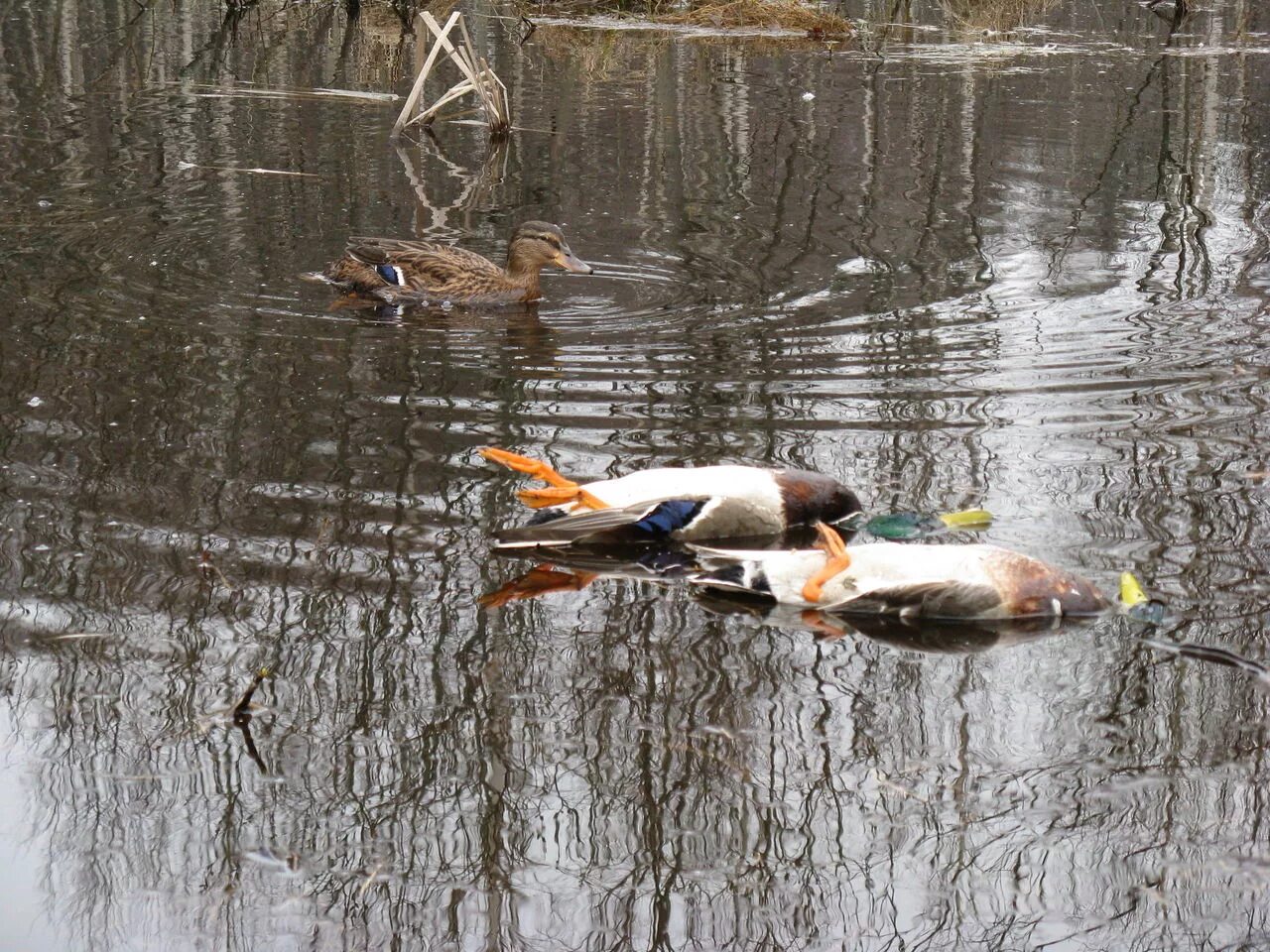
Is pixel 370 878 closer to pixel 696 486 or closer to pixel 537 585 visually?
pixel 537 585

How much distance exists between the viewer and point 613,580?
16.6 feet

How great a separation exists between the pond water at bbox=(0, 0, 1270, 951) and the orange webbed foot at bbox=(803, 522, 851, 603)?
0.20 meters

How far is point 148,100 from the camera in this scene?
14.3 m

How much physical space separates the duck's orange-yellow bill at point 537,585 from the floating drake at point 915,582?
38cm

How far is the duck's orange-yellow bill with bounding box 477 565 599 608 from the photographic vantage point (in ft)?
15.9

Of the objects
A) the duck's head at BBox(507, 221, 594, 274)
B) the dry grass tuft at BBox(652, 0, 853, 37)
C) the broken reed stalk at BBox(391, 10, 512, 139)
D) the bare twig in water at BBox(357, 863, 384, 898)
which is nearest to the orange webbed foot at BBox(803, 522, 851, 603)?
the bare twig in water at BBox(357, 863, 384, 898)

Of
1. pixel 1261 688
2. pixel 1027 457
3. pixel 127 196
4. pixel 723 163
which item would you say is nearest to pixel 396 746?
pixel 1261 688

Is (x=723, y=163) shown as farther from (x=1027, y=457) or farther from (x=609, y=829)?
(x=609, y=829)

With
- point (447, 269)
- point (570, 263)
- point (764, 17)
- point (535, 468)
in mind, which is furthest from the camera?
point (764, 17)

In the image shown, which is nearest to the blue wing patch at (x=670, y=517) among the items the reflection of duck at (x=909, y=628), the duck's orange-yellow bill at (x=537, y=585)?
the duck's orange-yellow bill at (x=537, y=585)

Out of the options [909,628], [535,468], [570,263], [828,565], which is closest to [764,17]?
[570,263]

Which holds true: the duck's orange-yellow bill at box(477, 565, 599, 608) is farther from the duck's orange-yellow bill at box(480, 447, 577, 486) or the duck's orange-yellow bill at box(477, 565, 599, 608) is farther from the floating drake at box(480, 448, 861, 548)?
the duck's orange-yellow bill at box(480, 447, 577, 486)

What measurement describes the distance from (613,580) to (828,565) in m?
0.68

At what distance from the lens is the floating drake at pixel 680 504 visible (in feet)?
17.1
